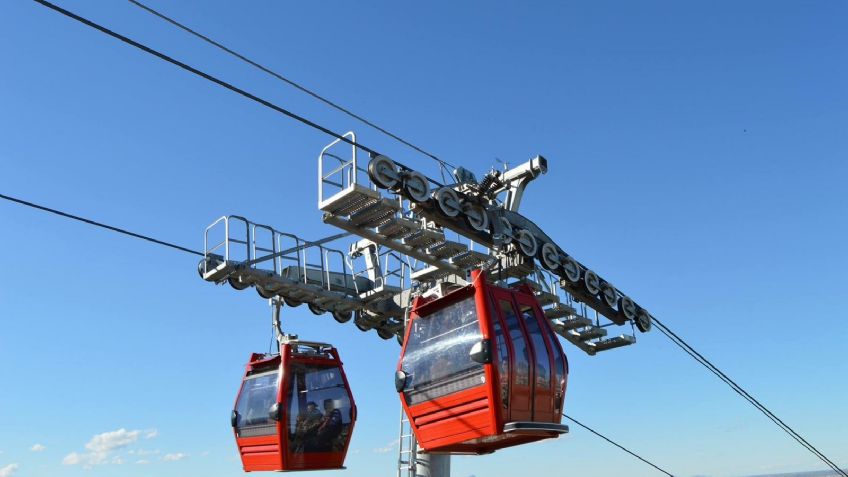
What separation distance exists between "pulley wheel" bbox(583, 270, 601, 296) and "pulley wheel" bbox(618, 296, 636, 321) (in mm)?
676

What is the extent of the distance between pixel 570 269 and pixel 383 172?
4.55 metres

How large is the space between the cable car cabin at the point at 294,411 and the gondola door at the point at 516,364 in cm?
430

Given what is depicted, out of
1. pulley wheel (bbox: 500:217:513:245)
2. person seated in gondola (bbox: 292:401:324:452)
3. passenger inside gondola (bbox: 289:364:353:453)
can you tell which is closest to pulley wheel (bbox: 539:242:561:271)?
pulley wheel (bbox: 500:217:513:245)

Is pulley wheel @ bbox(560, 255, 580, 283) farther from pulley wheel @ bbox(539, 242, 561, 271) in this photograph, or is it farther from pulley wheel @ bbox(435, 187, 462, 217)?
pulley wheel @ bbox(435, 187, 462, 217)

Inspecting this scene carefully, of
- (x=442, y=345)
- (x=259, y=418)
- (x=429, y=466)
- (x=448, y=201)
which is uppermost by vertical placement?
(x=448, y=201)

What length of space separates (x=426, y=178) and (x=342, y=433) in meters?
4.56

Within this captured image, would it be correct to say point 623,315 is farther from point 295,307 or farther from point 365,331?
point 295,307

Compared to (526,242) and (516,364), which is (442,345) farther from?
(526,242)

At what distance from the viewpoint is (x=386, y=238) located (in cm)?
949

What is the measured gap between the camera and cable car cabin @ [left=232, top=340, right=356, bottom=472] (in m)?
11.1

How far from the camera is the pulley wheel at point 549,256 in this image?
37.8 feet

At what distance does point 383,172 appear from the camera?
8812mm

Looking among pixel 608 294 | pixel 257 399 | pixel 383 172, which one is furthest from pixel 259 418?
pixel 608 294

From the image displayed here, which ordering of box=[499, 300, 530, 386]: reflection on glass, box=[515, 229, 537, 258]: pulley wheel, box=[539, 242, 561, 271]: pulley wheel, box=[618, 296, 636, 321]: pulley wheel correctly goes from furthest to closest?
1. box=[618, 296, 636, 321]: pulley wheel
2. box=[539, 242, 561, 271]: pulley wheel
3. box=[515, 229, 537, 258]: pulley wheel
4. box=[499, 300, 530, 386]: reflection on glass
